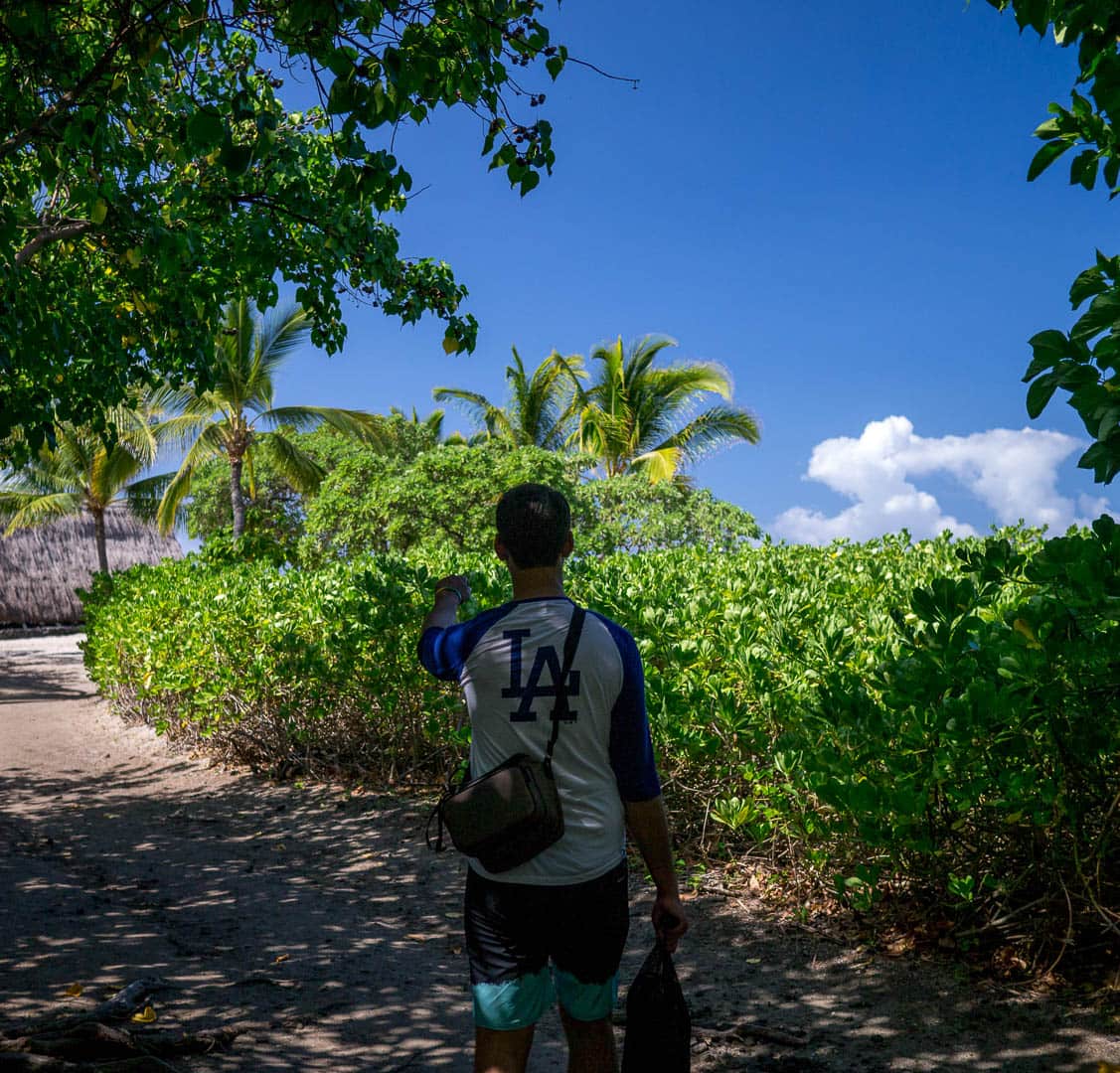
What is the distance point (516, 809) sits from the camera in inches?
91.7

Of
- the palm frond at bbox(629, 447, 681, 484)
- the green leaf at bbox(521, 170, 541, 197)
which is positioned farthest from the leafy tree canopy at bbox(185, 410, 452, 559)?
the green leaf at bbox(521, 170, 541, 197)

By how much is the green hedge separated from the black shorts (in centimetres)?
165

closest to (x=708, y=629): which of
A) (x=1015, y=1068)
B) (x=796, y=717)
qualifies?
(x=796, y=717)

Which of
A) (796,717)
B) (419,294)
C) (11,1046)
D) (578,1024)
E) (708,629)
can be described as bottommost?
(11,1046)

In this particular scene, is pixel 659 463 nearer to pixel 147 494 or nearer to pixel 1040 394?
pixel 147 494

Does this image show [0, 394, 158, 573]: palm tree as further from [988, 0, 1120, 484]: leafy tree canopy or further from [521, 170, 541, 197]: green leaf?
[988, 0, 1120, 484]: leafy tree canopy

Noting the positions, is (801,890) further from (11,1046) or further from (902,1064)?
(11,1046)

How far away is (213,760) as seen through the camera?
9789 mm

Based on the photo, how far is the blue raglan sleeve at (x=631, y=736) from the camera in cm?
246

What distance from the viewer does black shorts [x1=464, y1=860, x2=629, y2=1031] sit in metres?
2.41

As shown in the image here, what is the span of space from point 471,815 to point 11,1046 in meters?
2.31

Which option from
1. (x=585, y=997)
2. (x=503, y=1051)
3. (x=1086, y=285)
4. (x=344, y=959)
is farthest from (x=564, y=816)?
(x=344, y=959)

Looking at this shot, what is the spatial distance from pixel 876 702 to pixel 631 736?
197 cm

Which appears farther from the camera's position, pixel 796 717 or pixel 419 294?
pixel 419 294
